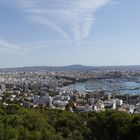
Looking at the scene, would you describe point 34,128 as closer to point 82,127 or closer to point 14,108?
point 82,127

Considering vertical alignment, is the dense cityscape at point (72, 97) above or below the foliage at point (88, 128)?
below

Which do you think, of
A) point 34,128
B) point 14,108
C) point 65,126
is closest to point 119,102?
point 14,108

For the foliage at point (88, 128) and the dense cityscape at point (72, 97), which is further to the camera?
the dense cityscape at point (72, 97)

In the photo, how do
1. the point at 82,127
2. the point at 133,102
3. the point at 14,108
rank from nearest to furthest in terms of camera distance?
the point at 82,127 → the point at 14,108 → the point at 133,102

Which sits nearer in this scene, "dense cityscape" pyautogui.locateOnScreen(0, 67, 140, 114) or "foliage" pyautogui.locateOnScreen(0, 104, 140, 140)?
"foliage" pyautogui.locateOnScreen(0, 104, 140, 140)

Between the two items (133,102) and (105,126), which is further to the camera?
(133,102)

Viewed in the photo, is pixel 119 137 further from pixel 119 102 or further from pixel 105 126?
pixel 119 102

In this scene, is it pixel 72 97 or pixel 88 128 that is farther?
pixel 72 97

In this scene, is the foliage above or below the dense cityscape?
above

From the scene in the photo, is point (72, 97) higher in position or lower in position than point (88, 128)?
lower

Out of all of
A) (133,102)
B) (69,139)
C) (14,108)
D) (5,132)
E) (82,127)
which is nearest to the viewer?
(5,132)
